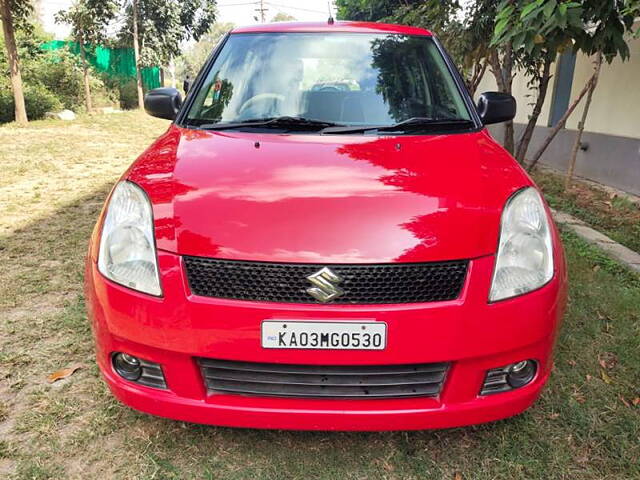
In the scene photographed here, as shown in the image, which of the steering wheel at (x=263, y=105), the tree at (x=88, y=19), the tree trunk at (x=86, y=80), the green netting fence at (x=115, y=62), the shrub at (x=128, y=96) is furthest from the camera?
the green netting fence at (x=115, y=62)

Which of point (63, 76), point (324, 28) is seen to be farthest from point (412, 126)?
point (63, 76)

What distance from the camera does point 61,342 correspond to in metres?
2.55

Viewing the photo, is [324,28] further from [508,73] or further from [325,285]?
[508,73]

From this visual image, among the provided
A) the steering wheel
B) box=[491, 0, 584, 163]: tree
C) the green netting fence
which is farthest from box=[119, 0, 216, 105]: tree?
the steering wheel

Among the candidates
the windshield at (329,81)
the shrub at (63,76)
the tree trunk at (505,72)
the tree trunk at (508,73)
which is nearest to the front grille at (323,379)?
the windshield at (329,81)

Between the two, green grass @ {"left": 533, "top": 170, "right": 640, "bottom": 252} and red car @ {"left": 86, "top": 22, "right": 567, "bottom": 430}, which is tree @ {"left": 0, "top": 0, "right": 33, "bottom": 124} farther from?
red car @ {"left": 86, "top": 22, "right": 567, "bottom": 430}

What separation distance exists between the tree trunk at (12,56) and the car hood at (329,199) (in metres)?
11.2

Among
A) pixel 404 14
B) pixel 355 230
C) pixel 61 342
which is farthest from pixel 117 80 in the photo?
pixel 355 230

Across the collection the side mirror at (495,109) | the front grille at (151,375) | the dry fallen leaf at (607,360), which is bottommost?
the dry fallen leaf at (607,360)

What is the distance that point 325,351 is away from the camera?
5.00ft

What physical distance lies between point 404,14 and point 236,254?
7822mm

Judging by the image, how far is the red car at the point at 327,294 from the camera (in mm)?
1525

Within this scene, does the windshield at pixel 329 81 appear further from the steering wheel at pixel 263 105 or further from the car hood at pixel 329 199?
the car hood at pixel 329 199

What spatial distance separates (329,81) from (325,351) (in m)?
1.55
